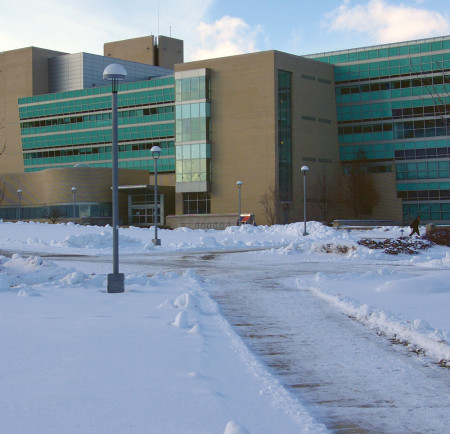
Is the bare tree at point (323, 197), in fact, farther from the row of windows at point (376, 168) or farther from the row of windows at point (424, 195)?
the row of windows at point (424, 195)

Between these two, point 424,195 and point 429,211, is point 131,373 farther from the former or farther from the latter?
point 424,195

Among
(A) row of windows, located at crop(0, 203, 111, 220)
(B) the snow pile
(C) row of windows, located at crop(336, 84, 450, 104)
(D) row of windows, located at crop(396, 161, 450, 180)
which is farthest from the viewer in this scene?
(A) row of windows, located at crop(0, 203, 111, 220)

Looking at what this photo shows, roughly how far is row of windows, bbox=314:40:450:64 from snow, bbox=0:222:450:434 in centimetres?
6379

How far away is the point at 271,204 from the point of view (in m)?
69.1

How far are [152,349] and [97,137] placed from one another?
89961 mm

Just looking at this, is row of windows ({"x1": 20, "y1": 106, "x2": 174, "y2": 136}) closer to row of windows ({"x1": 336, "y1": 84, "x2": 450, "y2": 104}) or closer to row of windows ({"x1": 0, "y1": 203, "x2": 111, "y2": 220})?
row of windows ({"x1": 0, "y1": 203, "x2": 111, "y2": 220})

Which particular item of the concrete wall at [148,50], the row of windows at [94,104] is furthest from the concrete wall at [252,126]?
the concrete wall at [148,50]

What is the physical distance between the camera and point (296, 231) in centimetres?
4319

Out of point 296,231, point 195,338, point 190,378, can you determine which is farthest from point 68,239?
point 190,378

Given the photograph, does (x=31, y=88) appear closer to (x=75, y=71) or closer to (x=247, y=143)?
(x=75, y=71)

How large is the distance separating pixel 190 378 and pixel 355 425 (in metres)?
1.78

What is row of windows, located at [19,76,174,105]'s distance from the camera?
87.0 metres

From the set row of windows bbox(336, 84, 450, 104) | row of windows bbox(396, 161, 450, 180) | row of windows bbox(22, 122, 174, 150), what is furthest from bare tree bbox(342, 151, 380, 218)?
row of windows bbox(22, 122, 174, 150)

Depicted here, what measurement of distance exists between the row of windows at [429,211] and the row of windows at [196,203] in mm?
24132
